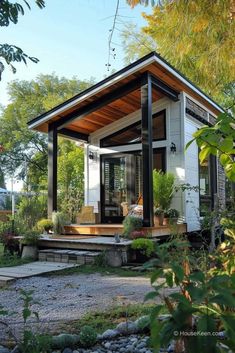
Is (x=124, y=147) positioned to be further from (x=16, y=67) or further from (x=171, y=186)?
(x=16, y=67)

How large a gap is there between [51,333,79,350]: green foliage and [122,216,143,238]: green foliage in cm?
473

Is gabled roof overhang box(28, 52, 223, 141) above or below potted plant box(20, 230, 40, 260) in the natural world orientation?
above

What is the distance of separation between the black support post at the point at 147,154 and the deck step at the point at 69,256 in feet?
4.06

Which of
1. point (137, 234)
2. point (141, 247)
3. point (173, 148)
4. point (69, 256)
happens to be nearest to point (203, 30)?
point (173, 148)

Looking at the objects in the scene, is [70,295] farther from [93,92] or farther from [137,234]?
[93,92]

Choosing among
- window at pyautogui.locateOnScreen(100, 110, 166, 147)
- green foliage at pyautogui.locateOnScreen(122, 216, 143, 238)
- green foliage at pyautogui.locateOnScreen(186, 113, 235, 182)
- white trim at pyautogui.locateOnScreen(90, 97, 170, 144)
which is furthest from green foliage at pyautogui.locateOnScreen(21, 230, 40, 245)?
green foliage at pyautogui.locateOnScreen(186, 113, 235, 182)

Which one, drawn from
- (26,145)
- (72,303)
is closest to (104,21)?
(72,303)

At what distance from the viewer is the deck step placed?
22.1 feet

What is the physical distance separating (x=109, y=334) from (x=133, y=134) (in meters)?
7.81

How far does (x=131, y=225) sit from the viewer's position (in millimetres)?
7363

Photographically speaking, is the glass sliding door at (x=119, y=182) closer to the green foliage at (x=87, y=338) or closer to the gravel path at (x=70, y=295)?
the gravel path at (x=70, y=295)

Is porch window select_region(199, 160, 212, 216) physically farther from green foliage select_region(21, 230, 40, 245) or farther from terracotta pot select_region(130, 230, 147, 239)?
green foliage select_region(21, 230, 40, 245)

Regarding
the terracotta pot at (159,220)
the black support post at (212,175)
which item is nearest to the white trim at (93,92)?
the terracotta pot at (159,220)

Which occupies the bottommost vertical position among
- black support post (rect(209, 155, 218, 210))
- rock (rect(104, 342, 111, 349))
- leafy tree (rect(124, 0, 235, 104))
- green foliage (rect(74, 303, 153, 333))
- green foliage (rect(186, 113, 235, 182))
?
green foliage (rect(74, 303, 153, 333))
